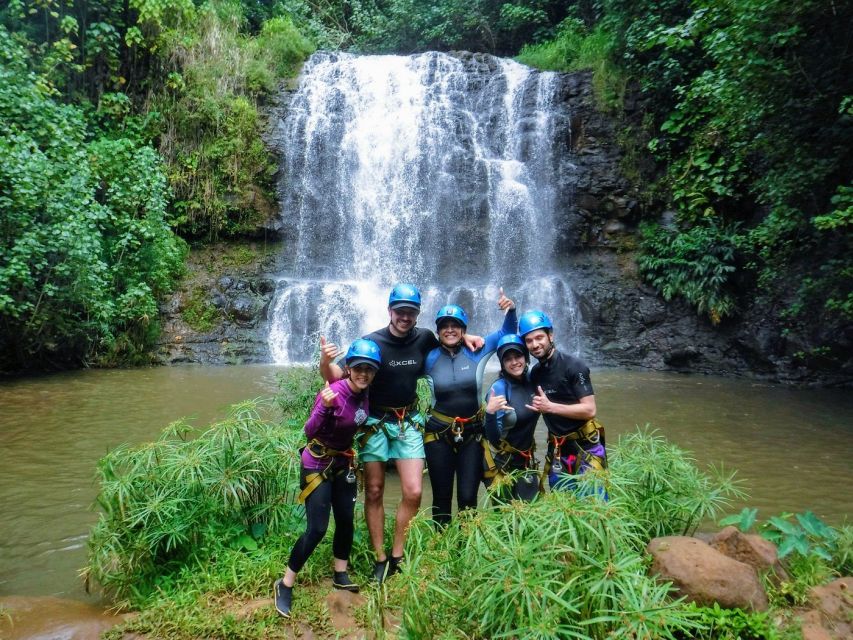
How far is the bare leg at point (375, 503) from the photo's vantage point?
11.6ft

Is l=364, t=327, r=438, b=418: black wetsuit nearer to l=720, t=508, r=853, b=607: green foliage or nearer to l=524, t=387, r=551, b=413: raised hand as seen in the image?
l=524, t=387, r=551, b=413: raised hand

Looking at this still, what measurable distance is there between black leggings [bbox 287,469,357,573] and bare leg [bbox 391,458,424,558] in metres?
0.30

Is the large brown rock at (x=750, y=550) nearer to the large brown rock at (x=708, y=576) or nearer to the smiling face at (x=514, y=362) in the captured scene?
the large brown rock at (x=708, y=576)

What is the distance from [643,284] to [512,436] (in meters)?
11.7

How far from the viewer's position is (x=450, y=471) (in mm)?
3705

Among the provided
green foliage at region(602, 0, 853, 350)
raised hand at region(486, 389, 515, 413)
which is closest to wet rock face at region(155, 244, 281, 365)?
green foliage at region(602, 0, 853, 350)

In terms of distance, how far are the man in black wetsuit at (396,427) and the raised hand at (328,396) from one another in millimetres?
193

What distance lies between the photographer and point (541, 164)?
16.2m

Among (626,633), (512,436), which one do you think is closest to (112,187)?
(512,436)

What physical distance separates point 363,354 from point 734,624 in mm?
2214

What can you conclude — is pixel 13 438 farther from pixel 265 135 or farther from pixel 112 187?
pixel 265 135

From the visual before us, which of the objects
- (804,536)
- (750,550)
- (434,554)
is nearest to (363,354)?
(434,554)

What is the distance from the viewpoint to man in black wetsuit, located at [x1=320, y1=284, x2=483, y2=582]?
354 cm

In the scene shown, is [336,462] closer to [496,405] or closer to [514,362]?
[496,405]
